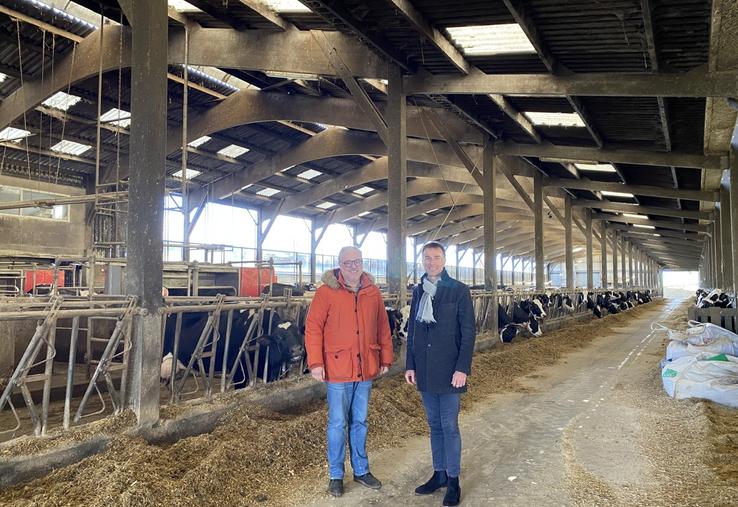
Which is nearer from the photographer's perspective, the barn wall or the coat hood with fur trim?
the coat hood with fur trim

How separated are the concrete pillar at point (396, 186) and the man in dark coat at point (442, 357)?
611 cm

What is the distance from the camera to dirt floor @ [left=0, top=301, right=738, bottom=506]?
387cm

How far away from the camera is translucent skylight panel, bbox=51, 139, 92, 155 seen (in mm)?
16938

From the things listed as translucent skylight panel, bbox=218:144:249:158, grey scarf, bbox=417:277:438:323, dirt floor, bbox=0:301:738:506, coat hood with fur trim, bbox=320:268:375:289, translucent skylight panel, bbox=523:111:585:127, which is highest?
translucent skylight panel, bbox=218:144:249:158

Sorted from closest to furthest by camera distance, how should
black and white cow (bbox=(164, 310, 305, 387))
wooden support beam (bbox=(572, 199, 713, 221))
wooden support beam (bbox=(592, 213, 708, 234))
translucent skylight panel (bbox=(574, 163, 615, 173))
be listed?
black and white cow (bbox=(164, 310, 305, 387)), translucent skylight panel (bbox=(574, 163, 615, 173)), wooden support beam (bbox=(572, 199, 713, 221)), wooden support beam (bbox=(592, 213, 708, 234))

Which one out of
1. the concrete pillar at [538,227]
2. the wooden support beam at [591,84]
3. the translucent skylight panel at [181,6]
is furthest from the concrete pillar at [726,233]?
the translucent skylight panel at [181,6]

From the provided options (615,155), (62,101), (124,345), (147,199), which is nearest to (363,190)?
(615,155)

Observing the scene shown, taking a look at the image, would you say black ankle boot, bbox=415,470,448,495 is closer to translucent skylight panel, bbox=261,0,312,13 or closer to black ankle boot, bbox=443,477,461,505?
black ankle boot, bbox=443,477,461,505

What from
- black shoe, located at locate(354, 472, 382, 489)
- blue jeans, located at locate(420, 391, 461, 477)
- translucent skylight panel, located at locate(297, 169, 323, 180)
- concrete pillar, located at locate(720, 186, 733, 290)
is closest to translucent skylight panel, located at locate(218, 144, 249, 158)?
translucent skylight panel, located at locate(297, 169, 323, 180)

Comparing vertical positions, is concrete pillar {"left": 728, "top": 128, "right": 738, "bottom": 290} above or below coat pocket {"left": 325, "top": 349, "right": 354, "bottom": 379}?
above

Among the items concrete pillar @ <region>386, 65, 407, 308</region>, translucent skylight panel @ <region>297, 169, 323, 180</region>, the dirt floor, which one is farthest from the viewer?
translucent skylight panel @ <region>297, 169, 323, 180</region>

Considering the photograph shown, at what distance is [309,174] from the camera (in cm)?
2255

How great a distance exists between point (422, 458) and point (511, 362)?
229 inches

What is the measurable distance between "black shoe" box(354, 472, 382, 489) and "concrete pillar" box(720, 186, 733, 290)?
16042 mm
